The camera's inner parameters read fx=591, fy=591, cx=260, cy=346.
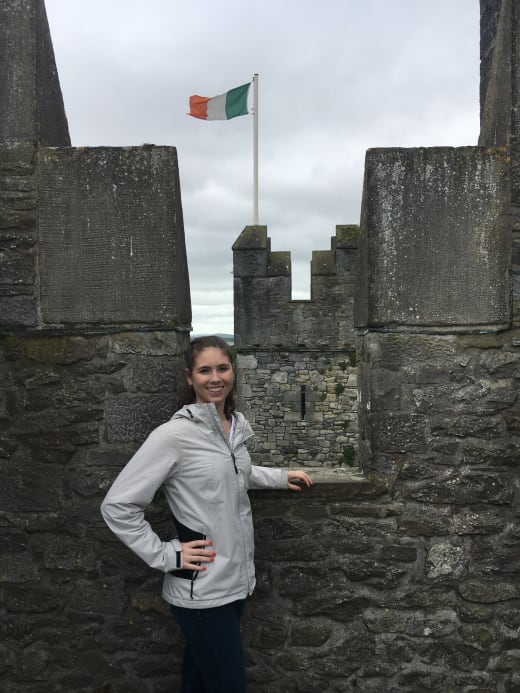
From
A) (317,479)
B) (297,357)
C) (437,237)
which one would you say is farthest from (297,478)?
(297,357)


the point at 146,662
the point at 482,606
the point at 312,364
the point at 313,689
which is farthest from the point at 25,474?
the point at 312,364

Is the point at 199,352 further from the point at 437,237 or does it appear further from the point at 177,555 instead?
the point at 437,237

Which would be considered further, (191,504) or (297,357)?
(297,357)

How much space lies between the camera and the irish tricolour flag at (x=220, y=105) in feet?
40.9

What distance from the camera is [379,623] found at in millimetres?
2832

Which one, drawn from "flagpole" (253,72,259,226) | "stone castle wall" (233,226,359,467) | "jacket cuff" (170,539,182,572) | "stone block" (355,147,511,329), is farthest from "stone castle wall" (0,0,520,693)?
"flagpole" (253,72,259,226)

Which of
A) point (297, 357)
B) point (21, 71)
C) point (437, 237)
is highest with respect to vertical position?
point (21, 71)

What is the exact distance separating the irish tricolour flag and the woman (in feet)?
37.4

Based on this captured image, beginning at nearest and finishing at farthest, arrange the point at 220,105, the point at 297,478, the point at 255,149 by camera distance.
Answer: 1. the point at 297,478
2. the point at 220,105
3. the point at 255,149

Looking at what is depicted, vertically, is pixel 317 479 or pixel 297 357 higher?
pixel 297 357

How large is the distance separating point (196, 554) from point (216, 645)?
0.32 m

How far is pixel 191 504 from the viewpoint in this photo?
84.5 inches

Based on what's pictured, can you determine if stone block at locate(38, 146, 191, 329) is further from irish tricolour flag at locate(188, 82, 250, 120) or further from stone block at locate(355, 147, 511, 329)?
irish tricolour flag at locate(188, 82, 250, 120)

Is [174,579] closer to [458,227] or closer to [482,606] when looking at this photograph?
[482,606]
